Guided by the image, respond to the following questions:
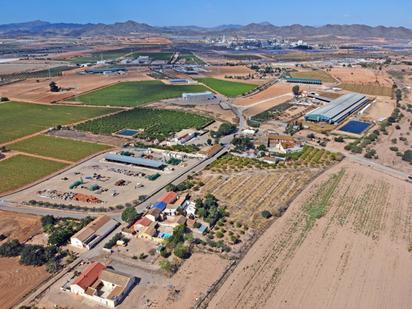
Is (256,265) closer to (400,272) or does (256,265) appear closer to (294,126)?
(400,272)

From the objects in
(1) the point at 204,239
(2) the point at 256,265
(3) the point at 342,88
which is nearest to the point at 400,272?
(2) the point at 256,265

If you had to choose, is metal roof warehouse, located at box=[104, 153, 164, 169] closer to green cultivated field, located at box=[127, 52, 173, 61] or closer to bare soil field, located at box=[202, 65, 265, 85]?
bare soil field, located at box=[202, 65, 265, 85]

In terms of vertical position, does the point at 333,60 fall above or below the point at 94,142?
above

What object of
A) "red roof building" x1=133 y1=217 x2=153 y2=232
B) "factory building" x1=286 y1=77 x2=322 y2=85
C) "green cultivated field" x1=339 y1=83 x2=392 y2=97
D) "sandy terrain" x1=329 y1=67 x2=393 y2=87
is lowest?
"red roof building" x1=133 y1=217 x2=153 y2=232

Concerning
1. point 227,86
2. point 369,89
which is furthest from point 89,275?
point 369,89

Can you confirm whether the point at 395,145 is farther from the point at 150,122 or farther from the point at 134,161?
the point at 150,122

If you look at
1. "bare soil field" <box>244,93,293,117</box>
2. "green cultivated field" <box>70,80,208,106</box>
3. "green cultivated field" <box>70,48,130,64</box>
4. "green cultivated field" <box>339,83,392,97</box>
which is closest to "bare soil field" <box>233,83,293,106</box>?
"bare soil field" <box>244,93,293,117</box>
